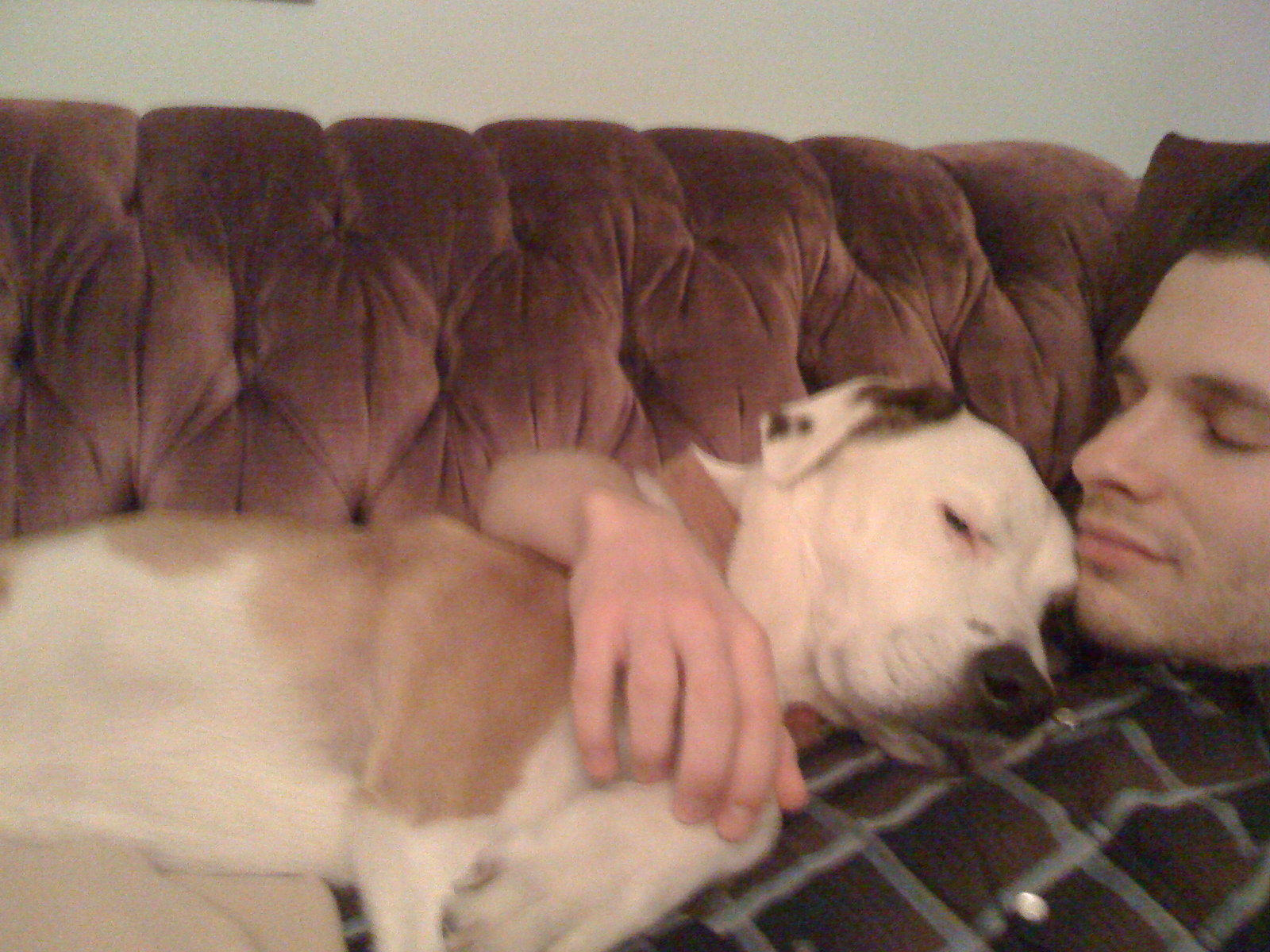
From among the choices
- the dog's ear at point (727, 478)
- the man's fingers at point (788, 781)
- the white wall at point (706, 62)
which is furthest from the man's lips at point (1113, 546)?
the white wall at point (706, 62)

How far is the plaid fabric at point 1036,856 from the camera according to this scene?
0.71 metres

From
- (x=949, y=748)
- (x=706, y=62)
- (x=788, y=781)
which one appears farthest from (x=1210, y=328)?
(x=706, y=62)

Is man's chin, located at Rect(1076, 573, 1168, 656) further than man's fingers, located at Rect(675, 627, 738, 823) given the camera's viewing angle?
Yes

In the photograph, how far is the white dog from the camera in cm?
77

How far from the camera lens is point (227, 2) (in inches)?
61.4

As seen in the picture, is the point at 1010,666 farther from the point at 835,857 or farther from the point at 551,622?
the point at 551,622

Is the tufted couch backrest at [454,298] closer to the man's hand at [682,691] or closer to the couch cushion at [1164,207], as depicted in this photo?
the couch cushion at [1164,207]

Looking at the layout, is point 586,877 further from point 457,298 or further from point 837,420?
point 457,298

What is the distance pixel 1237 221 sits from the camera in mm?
1080

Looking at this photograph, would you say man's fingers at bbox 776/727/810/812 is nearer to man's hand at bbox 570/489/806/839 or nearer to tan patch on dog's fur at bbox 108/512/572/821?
man's hand at bbox 570/489/806/839

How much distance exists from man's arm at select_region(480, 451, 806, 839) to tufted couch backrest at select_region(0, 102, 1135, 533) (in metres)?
A: 0.57

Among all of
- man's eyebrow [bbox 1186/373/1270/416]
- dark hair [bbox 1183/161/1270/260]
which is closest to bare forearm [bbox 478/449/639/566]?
man's eyebrow [bbox 1186/373/1270/416]

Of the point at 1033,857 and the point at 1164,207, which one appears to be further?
the point at 1164,207

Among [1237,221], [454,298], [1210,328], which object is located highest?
[1237,221]
